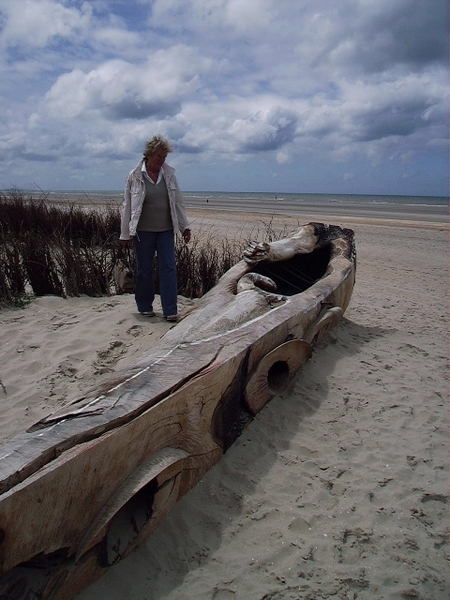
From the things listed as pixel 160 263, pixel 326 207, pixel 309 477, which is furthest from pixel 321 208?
pixel 309 477

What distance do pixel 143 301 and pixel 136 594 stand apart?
2973 millimetres

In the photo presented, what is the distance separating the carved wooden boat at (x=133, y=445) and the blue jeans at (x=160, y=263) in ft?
4.50

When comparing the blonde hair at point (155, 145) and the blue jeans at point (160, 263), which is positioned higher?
the blonde hair at point (155, 145)

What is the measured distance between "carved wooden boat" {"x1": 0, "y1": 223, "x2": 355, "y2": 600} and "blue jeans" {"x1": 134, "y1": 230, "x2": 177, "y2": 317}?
4.50 feet

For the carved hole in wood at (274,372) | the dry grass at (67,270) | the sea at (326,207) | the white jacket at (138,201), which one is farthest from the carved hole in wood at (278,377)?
the sea at (326,207)

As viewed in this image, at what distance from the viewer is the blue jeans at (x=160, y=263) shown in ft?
13.5

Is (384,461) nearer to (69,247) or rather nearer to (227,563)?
(227,563)

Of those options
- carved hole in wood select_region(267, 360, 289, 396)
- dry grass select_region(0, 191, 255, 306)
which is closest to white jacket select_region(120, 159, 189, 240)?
dry grass select_region(0, 191, 255, 306)

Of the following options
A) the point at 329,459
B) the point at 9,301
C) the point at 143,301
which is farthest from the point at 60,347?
the point at 329,459

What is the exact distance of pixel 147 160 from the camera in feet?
12.8

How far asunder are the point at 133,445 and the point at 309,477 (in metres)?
0.95

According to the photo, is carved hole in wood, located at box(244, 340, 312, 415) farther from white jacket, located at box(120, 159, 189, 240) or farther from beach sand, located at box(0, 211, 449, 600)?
white jacket, located at box(120, 159, 189, 240)

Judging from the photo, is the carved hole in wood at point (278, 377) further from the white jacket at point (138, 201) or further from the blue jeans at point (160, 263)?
the white jacket at point (138, 201)

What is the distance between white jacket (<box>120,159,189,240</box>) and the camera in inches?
153
